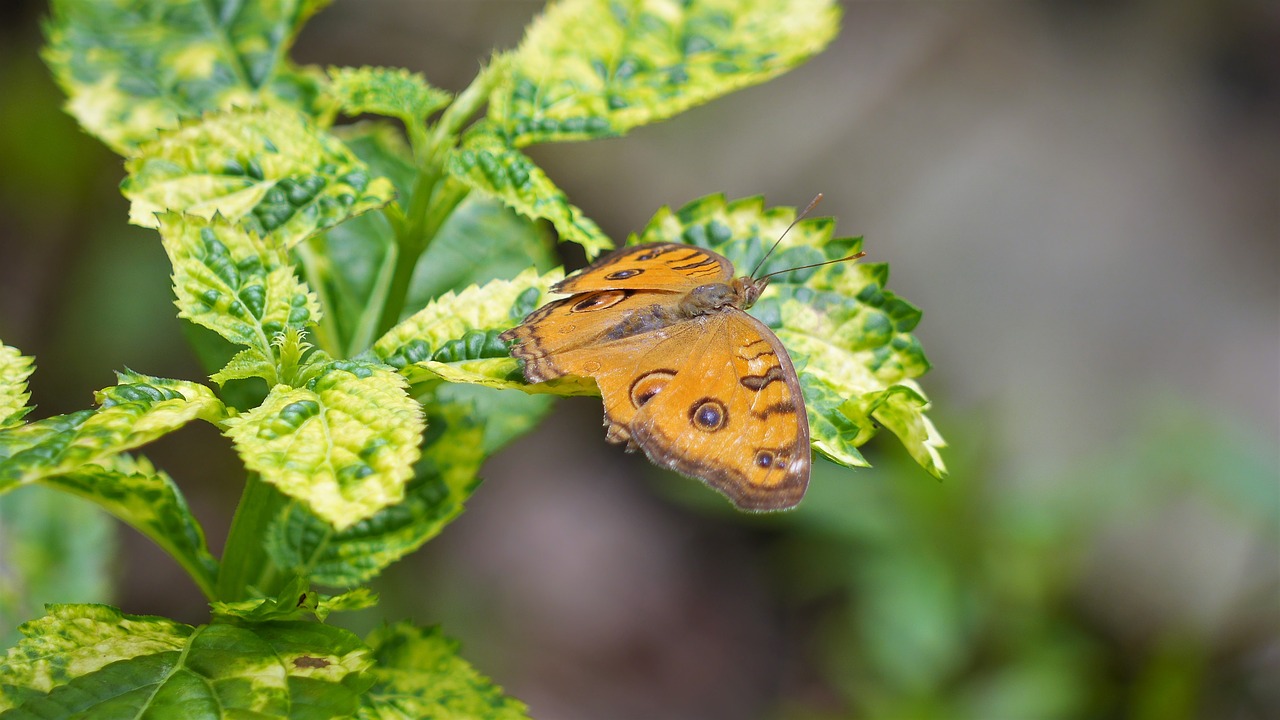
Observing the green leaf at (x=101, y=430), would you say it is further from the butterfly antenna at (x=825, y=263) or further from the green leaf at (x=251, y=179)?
the butterfly antenna at (x=825, y=263)

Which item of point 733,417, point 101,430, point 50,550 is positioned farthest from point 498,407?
point 50,550

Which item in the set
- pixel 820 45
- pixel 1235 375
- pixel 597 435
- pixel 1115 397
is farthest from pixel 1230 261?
pixel 820 45

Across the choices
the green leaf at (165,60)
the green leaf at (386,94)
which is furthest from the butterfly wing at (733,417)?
the green leaf at (165,60)

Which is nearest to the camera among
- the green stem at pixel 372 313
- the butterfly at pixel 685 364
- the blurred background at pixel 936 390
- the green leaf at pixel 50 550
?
the butterfly at pixel 685 364

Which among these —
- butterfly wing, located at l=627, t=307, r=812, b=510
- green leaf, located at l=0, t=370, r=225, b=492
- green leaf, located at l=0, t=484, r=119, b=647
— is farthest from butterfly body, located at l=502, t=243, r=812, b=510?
green leaf, located at l=0, t=484, r=119, b=647

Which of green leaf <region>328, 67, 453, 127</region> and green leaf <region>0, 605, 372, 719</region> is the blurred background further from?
green leaf <region>0, 605, 372, 719</region>

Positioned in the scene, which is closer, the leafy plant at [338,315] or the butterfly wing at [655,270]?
the leafy plant at [338,315]
